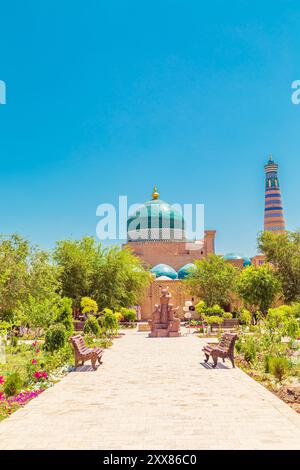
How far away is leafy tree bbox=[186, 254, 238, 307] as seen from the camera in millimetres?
32906

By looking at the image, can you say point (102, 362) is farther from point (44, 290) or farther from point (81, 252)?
point (81, 252)

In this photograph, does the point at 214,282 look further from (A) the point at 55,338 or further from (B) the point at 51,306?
(A) the point at 55,338

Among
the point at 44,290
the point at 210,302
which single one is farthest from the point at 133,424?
the point at 210,302

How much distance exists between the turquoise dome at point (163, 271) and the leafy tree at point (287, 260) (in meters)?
12.1

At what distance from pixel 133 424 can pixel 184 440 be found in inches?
40.5

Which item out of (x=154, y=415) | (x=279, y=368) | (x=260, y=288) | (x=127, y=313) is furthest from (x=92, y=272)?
(x=154, y=415)

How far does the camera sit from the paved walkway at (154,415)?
531 centimetres

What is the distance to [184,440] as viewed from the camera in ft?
17.5

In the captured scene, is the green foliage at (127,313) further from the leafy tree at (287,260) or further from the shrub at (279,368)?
the shrub at (279,368)

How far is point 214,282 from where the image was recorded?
33.0 metres

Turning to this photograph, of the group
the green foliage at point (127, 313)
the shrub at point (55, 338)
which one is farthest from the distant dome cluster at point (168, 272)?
the shrub at point (55, 338)

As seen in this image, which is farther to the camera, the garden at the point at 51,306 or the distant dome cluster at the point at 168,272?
the distant dome cluster at the point at 168,272

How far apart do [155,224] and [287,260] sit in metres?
18.9

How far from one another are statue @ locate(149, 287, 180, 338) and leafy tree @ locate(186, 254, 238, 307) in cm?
987
